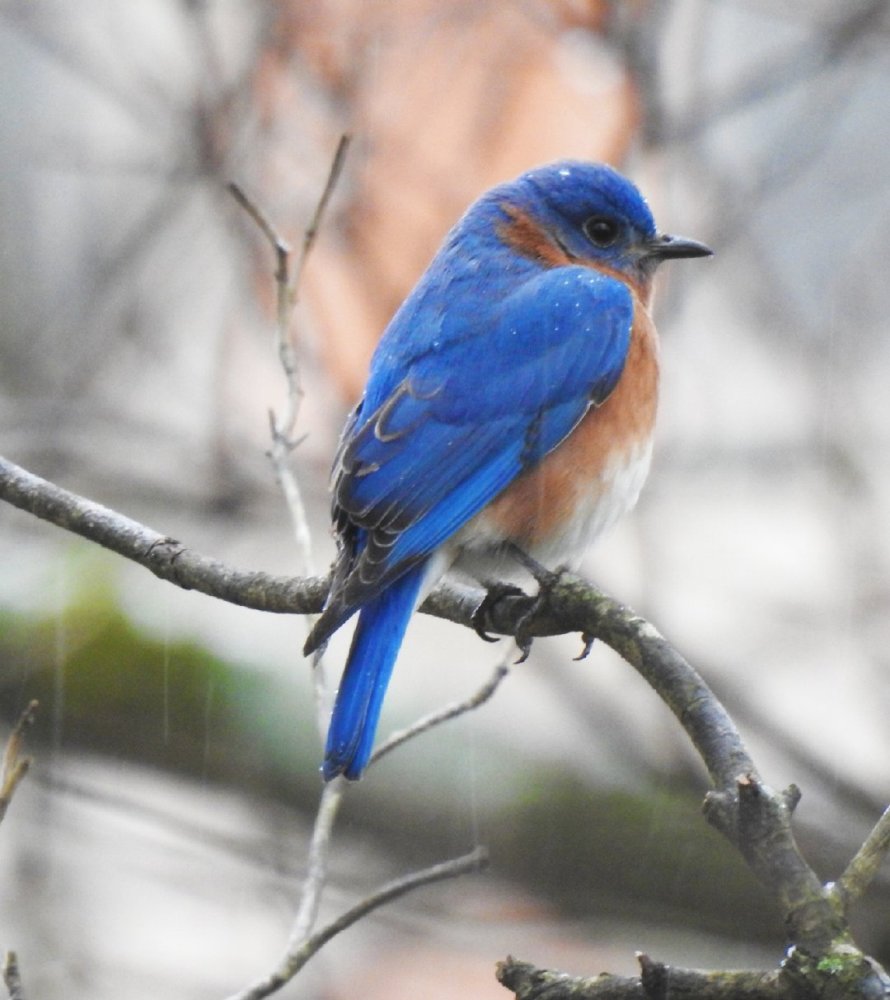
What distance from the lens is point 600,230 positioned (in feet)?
11.4

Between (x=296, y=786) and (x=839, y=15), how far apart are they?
122 inches

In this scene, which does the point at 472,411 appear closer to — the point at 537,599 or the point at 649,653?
the point at 537,599

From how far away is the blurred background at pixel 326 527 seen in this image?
12.6ft

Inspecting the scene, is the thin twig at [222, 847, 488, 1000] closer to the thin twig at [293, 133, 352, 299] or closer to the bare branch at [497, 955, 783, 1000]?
the bare branch at [497, 955, 783, 1000]

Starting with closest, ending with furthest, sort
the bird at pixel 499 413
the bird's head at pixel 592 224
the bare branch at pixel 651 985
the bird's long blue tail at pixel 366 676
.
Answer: the bare branch at pixel 651 985 < the bird's long blue tail at pixel 366 676 < the bird at pixel 499 413 < the bird's head at pixel 592 224

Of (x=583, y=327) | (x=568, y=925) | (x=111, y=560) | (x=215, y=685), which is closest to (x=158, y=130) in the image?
(x=111, y=560)

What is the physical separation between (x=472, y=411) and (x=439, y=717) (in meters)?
0.74

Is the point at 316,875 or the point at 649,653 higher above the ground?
the point at 649,653

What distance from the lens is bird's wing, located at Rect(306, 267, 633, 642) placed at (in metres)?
2.77

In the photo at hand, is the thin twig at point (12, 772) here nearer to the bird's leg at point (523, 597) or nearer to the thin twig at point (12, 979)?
the thin twig at point (12, 979)

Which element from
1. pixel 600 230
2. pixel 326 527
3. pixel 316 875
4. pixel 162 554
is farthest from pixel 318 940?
pixel 326 527

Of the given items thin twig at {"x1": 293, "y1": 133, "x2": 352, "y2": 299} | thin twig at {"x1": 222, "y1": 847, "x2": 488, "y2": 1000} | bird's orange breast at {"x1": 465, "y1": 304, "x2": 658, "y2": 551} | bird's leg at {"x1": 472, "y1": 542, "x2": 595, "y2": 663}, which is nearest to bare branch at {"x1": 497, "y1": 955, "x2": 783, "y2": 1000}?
thin twig at {"x1": 222, "y1": 847, "x2": 488, "y2": 1000}

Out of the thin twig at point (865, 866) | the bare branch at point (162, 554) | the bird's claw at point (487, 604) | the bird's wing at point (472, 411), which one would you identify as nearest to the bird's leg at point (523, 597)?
the bird's claw at point (487, 604)

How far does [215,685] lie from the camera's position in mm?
3879
